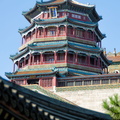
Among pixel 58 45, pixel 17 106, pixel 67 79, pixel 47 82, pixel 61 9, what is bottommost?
pixel 47 82

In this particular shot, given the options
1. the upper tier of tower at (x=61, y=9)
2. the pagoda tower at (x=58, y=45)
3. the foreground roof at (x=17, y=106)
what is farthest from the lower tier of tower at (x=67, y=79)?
the foreground roof at (x=17, y=106)

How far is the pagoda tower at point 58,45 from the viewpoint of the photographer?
32.1m

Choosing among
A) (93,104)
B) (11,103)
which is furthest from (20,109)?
(93,104)

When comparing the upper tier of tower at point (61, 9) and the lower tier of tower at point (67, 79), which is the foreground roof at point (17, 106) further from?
the upper tier of tower at point (61, 9)

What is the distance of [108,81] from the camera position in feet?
97.5

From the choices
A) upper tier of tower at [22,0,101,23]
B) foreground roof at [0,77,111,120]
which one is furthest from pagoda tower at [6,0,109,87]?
foreground roof at [0,77,111,120]

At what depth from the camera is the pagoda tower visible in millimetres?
32062

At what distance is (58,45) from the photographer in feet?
111

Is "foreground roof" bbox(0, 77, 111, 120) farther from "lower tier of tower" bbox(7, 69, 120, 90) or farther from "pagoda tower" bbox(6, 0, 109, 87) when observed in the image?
"pagoda tower" bbox(6, 0, 109, 87)

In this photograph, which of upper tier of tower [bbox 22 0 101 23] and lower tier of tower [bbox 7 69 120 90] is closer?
lower tier of tower [bbox 7 69 120 90]

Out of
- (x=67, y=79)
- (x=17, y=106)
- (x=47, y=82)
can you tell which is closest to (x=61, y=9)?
(x=67, y=79)

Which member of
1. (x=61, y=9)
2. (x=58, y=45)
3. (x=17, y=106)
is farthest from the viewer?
(x=61, y=9)

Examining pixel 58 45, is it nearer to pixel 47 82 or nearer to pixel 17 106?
pixel 47 82

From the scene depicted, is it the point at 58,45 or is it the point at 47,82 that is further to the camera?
the point at 58,45
